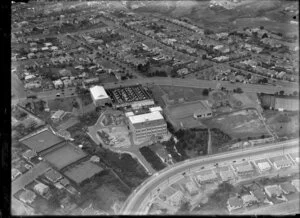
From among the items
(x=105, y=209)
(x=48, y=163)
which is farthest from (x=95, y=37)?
(x=105, y=209)

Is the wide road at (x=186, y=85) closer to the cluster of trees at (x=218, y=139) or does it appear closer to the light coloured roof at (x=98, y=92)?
the light coloured roof at (x=98, y=92)

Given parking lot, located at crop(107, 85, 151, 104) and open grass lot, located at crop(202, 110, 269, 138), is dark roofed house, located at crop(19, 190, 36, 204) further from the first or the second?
open grass lot, located at crop(202, 110, 269, 138)

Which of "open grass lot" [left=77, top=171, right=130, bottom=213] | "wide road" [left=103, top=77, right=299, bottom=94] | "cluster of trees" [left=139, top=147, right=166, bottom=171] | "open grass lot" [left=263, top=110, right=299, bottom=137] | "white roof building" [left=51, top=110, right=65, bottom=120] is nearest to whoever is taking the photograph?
"open grass lot" [left=77, top=171, right=130, bottom=213]

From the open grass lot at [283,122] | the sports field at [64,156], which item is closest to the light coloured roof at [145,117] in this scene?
the sports field at [64,156]

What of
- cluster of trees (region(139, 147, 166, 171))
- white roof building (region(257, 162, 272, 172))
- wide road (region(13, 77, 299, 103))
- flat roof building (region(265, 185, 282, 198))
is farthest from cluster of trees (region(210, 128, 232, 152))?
wide road (region(13, 77, 299, 103))

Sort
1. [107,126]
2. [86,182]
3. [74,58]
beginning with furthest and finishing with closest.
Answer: [74,58] < [107,126] < [86,182]
